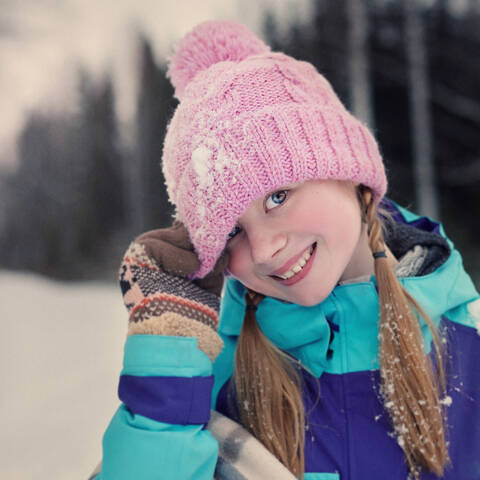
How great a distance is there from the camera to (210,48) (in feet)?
2.89

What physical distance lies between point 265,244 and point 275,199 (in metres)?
0.08

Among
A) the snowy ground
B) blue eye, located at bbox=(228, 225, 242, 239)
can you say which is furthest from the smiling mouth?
the snowy ground

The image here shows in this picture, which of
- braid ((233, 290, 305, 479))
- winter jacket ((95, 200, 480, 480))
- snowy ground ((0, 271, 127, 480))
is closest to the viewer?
winter jacket ((95, 200, 480, 480))

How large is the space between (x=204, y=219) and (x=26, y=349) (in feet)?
4.30

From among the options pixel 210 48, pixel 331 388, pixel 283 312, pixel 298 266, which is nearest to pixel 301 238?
pixel 298 266

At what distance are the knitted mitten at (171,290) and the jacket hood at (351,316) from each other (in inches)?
4.6

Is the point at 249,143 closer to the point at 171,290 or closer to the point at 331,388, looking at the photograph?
the point at 171,290

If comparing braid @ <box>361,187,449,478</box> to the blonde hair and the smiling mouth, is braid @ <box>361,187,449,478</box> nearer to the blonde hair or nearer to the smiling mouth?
the blonde hair

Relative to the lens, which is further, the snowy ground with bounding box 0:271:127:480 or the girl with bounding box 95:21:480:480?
the snowy ground with bounding box 0:271:127:480

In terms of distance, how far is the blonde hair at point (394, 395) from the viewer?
77cm

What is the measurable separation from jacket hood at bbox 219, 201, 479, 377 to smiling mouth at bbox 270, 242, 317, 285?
0.07 metres

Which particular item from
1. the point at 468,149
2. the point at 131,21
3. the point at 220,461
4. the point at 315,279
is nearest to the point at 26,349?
the point at 220,461

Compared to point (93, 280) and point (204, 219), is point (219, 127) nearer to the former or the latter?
point (204, 219)

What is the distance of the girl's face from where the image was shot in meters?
0.77
